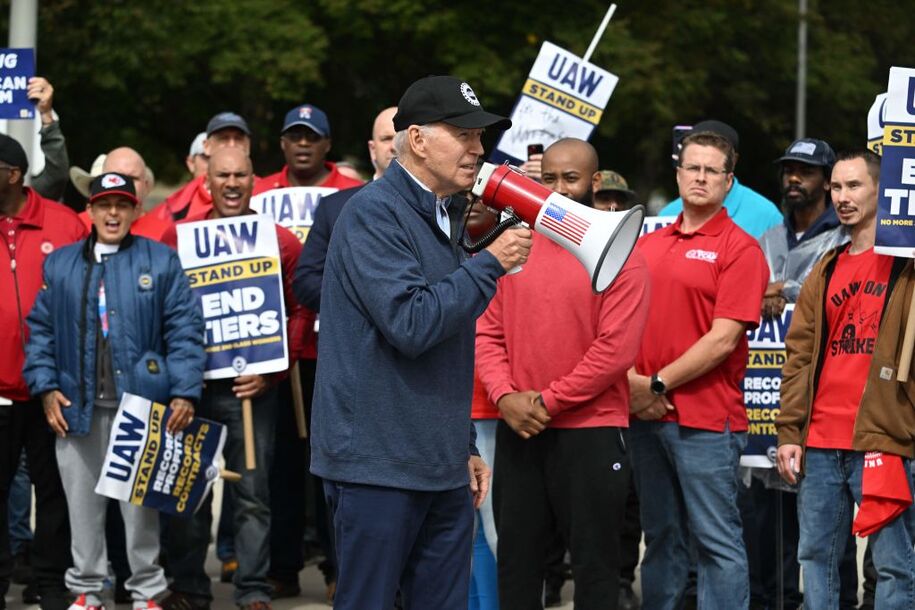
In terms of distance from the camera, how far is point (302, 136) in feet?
32.1

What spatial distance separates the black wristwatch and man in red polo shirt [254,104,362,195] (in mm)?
3028

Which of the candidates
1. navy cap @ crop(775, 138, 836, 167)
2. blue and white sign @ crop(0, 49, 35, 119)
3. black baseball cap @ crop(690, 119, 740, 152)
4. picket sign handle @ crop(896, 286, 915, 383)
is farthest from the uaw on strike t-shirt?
blue and white sign @ crop(0, 49, 35, 119)

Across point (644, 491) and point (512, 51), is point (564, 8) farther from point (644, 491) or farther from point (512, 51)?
point (644, 491)

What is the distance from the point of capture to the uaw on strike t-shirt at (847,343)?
6.76 metres

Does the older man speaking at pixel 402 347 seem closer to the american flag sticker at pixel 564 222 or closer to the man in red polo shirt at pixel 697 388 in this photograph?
the american flag sticker at pixel 564 222

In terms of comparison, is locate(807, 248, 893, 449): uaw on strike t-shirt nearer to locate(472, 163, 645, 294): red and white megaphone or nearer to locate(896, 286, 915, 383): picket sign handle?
locate(896, 286, 915, 383): picket sign handle

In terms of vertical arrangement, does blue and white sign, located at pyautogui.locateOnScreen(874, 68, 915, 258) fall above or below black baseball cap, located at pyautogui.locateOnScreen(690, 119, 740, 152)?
below

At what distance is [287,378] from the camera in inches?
358

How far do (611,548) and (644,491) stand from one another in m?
0.65

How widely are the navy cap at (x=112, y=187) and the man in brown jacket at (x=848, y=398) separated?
10.9 feet

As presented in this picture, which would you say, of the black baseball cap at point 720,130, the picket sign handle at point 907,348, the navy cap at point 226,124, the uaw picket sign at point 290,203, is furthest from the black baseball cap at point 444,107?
the navy cap at point 226,124

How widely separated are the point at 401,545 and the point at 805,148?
14.3 feet

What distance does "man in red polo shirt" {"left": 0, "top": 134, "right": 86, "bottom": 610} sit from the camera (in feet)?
27.1

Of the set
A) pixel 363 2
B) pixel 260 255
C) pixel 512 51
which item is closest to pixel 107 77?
pixel 363 2
